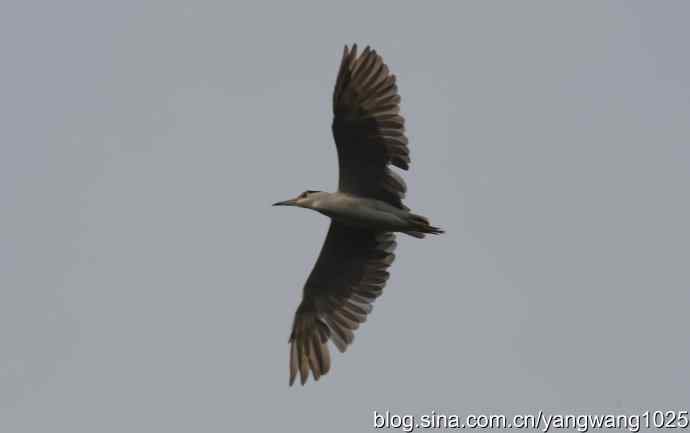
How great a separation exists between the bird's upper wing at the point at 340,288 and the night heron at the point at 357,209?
0.6 inches

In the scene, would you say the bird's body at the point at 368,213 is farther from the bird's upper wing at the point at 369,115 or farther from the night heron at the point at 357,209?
the bird's upper wing at the point at 369,115

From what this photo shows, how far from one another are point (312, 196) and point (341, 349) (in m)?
2.41

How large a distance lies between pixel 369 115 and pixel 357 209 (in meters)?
1.34

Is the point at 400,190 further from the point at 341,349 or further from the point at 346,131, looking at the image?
the point at 341,349

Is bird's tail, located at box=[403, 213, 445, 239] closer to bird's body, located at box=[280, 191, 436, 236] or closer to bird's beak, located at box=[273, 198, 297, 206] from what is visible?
bird's body, located at box=[280, 191, 436, 236]

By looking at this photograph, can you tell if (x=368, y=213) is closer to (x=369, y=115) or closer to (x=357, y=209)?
(x=357, y=209)

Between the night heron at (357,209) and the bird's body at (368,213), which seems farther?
the bird's body at (368,213)

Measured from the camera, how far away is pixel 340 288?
66.9 feet

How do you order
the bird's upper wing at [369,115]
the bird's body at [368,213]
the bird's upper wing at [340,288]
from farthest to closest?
the bird's upper wing at [340,288] → the bird's body at [368,213] → the bird's upper wing at [369,115]

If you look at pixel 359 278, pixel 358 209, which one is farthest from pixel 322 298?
pixel 358 209

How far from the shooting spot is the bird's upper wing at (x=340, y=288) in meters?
20.1

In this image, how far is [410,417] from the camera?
1888 cm

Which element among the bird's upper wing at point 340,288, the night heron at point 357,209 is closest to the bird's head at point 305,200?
the night heron at point 357,209

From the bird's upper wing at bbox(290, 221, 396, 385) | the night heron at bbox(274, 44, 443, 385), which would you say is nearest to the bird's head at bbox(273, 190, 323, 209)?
the night heron at bbox(274, 44, 443, 385)
